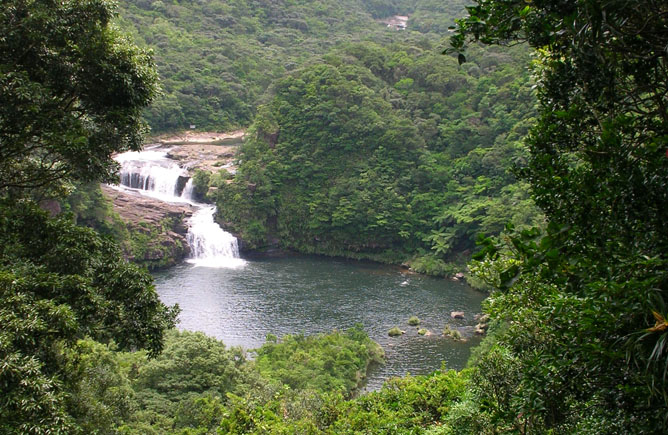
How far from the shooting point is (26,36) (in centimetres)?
704


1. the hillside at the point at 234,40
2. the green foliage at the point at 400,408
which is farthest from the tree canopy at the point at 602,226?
the hillside at the point at 234,40

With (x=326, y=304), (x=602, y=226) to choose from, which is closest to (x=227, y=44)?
(x=326, y=304)

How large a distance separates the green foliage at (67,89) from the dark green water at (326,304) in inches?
496

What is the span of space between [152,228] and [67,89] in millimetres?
23615

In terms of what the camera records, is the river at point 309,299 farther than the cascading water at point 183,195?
No

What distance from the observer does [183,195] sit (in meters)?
36.1

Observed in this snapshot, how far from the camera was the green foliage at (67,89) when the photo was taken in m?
6.91

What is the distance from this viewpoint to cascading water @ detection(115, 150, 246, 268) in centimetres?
3181

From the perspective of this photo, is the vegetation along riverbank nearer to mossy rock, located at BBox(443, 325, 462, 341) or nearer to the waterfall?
mossy rock, located at BBox(443, 325, 462, 341)

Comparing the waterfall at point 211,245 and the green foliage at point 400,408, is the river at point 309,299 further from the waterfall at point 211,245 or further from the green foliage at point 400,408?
the green foliage at point 400,408

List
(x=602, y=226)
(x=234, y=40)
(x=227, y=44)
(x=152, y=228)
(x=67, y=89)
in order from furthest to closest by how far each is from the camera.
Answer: (x=234, y=40), (x=227, y=44), (x=152, y=228), (x=67, y=89), (x=602, y=226)

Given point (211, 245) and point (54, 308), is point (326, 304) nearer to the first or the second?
point (211, 245)

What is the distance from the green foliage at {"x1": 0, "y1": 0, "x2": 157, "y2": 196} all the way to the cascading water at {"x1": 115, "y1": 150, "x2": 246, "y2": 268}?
22.9 meters

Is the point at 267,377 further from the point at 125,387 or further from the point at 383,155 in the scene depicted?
the point at 383,155
